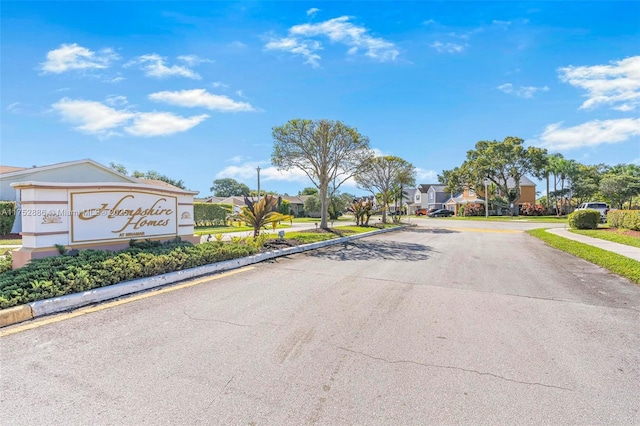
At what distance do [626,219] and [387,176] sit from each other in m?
16.4

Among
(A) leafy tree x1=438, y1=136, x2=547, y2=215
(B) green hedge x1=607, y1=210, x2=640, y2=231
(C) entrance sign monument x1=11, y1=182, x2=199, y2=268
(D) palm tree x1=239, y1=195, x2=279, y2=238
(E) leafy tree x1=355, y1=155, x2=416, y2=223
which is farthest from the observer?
(A) leafy tree x1=438, y1=136, x2=547, y2=215

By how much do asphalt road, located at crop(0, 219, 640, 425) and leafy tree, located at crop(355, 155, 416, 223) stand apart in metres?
23.9

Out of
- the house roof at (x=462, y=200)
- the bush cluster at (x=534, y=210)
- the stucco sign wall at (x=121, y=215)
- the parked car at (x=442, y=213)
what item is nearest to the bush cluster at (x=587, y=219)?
the stucco sign wall at (x=121, y=215)

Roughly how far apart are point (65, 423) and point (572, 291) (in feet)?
24.2

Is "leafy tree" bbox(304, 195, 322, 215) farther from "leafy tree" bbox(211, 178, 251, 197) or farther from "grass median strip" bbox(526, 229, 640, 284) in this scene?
"leafy tree" bbox(211, 178, 251, 197)

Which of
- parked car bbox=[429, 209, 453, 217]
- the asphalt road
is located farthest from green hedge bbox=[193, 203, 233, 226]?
parked car bbox=[429, 209, 453, 217]

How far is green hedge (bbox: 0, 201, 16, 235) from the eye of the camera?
632 inches

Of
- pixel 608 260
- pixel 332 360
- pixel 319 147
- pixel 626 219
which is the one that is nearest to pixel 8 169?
pixel 319 147

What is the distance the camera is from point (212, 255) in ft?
25.2

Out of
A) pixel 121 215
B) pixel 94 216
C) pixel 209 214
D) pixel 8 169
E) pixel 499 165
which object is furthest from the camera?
pixel 499 165

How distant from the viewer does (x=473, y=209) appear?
172 ft

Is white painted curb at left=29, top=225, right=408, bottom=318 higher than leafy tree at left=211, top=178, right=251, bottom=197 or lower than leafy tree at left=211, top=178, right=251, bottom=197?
lower

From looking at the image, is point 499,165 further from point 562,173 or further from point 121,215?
point 121,215

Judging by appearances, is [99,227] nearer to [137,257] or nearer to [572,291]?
[137,257]
